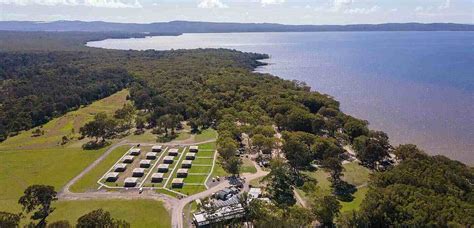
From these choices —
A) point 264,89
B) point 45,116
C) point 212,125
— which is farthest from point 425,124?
point 45,116

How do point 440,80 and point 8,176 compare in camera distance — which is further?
point 440,80

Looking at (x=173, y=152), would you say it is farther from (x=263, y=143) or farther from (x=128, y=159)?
(x=263, y=143)

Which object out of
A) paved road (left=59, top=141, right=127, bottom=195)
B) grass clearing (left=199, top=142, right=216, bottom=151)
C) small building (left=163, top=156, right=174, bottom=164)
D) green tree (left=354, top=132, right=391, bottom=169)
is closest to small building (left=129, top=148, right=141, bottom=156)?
paved road (left=59, top=141, right=127, bottom=195)

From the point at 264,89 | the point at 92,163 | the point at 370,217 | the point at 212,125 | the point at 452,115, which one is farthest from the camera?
the point at 264,89

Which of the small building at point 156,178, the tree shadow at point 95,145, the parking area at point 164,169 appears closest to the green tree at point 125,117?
the tree shadow at point 95,145

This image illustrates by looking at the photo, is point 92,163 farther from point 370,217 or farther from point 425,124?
point 425,124

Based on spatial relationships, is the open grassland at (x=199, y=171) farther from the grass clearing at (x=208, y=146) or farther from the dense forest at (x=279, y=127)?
the dense forest at (x=279, y=127)

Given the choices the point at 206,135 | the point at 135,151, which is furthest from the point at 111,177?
the point at 206,135

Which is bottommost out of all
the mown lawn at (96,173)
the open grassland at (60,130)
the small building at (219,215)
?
the open grassland at (60,130)
